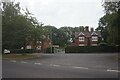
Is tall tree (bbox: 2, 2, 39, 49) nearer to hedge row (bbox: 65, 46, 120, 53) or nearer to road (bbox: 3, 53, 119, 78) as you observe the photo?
road (bbox: 3, 53, 119, 78)

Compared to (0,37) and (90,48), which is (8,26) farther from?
(90,48)

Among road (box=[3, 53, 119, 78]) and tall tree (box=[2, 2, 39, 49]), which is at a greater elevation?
tall tree (box=[2, 2, 39, 49])

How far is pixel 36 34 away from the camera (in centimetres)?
4506

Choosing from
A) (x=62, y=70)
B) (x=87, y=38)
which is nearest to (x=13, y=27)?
(x=62, y=70)

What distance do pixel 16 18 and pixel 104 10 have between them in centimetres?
1432

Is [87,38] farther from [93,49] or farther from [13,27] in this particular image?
[13,27]

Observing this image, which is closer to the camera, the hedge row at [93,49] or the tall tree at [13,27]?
the tall tree at [13,27]

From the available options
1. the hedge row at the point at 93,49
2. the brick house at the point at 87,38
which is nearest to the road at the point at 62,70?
the hedge row at the point at 93,49

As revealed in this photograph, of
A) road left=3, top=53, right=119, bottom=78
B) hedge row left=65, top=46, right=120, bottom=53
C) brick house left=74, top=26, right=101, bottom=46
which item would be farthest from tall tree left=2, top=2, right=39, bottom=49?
brick house left=74, top=26, right=101, bottom=46

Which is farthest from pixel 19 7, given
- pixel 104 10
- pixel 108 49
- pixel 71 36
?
pixel 71 36

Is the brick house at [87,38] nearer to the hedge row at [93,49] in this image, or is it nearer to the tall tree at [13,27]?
the hedge row at [93,49]

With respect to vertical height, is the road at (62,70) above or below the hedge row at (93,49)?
below

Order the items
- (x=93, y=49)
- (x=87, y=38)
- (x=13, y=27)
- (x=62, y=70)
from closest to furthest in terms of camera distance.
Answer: (x=62, y=70)
(x=13, y=27)
(x=93, y=49)
(x=87, y=38)

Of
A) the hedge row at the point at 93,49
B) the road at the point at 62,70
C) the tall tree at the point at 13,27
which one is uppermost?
the tall tree at the point at 13,27
